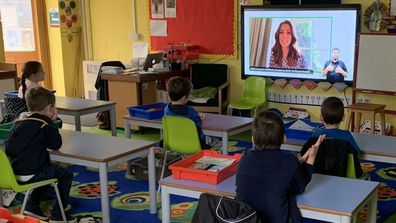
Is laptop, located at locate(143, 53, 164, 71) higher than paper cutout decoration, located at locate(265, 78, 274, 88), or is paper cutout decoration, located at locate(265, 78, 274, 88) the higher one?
laptop, located at locate(143, 53, 164, 71)

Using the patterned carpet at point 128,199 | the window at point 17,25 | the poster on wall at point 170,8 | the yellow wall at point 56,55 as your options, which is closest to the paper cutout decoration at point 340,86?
the patterned carpet at point 128,199

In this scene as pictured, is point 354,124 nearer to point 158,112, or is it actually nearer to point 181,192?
point 158,112

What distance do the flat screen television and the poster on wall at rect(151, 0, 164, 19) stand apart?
4.82 feet

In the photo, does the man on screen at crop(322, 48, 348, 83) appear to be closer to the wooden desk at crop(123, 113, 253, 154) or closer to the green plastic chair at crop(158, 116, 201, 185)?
the wooden desk at crop(123, 113, 253, 154)

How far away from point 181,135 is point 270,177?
5.49 ft

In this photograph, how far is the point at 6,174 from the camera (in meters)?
3.18

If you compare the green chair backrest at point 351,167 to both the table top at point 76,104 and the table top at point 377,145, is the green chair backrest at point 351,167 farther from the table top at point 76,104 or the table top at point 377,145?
the table top at point 76,104

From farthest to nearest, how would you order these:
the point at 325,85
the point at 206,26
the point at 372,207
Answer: the point at 206,26 < the point at 325,85 < the point at 372,207

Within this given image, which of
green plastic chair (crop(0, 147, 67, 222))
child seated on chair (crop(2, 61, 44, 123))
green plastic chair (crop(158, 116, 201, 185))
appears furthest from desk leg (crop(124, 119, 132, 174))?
green plastic chair (crop(0, 147, 67, 222))

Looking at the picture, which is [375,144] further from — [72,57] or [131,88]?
[72,57]

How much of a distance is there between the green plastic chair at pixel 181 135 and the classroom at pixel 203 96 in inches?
0.7

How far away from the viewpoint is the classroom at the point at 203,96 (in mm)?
2756

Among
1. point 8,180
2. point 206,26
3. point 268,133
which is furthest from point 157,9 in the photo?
point 268,133

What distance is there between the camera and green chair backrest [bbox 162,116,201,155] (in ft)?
12.6
